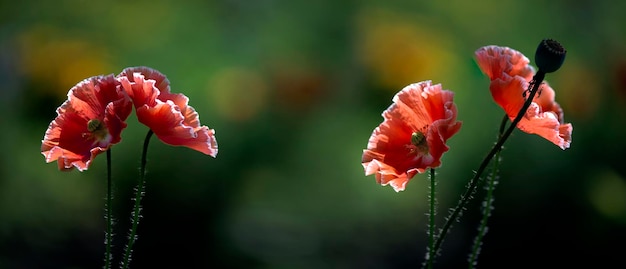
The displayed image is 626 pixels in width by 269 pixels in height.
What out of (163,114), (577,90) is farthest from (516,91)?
(577,90)

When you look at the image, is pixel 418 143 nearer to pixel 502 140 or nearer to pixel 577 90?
pixel 502 140

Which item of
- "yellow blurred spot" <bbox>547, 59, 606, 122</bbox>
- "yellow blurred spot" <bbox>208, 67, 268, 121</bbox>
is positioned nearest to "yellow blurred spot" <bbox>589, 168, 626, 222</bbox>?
"yellow blurred spot" <bbox>547, 59, 606, 122</bbox>

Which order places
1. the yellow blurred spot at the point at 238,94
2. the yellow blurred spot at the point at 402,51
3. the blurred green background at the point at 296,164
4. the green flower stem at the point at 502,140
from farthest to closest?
the yellow blurred spot at the point at 402,51 < the yellow blurred spot at the point at 238,94 < the blurred green background at the point at 296,164 < the green flower stem at the point at 502,140

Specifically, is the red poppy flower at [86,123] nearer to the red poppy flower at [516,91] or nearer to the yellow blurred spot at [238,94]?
the red poppy flower at [516,91]

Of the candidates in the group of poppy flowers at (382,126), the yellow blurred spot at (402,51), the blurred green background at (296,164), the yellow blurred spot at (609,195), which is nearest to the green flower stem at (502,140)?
the group of poppy flowers at (382,126)

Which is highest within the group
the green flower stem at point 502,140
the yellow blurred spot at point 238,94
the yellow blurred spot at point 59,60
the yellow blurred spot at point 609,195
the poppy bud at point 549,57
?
the yellow blurred spot at point 59,60

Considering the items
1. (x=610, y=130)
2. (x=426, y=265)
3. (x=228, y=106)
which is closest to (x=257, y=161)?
(x=228, y=106)

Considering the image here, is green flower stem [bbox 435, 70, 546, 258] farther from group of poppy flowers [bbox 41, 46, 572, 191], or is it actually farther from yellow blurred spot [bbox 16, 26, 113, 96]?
yellow blurred spot [bbox 16, 26, 113, 96]
